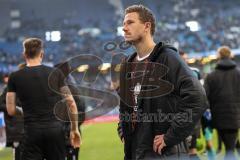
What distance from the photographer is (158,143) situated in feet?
10.6

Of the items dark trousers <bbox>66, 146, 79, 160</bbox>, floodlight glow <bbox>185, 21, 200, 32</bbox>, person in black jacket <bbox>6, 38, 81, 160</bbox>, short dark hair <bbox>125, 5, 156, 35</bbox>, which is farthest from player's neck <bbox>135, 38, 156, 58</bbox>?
floodlight glow <bbox>185, 21, 200, 32</bbox>

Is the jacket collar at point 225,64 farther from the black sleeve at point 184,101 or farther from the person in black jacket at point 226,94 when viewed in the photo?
the black sleeve at point 184,101

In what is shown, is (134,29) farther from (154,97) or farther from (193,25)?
(193,25)

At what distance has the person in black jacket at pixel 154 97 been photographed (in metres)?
3.16

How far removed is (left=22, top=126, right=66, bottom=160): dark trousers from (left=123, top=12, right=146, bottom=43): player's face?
1.85 m

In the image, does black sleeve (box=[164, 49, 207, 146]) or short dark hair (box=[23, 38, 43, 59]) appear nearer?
black sleeve (box=[164, 49, 207, 146])

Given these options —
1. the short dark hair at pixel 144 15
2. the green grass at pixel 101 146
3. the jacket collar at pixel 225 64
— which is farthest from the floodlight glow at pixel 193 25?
the short dark hair at pixel 144 15

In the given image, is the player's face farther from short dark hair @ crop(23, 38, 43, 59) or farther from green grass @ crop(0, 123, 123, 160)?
green grass @ crop(0, 123, 123, 160)

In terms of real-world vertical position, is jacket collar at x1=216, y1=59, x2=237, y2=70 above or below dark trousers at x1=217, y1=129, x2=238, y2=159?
above

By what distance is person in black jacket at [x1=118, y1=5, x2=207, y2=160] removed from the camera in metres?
3.16

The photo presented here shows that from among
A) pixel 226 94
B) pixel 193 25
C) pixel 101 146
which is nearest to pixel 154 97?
pixel 226 94

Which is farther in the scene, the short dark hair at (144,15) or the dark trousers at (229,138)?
the dark trousers at (229,138)

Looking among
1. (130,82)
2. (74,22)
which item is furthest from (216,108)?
(74,22)

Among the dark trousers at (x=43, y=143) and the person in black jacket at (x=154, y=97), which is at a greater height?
the person in black jacket at (x=154, y=97)
